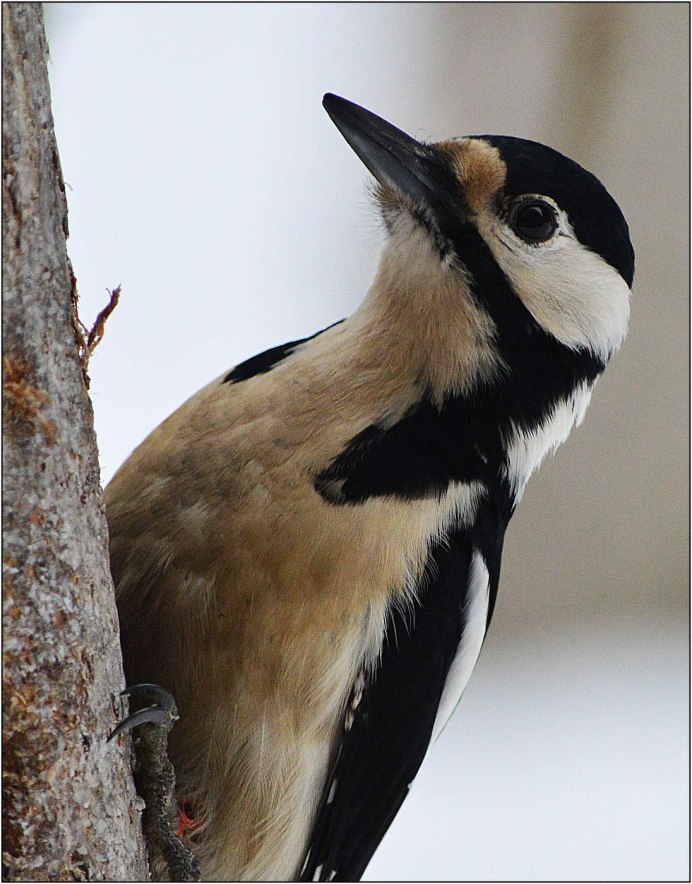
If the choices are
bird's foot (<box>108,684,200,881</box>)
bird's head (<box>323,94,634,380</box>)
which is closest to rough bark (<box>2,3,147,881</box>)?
bird's foot (<box>108,684,200,881</box>)

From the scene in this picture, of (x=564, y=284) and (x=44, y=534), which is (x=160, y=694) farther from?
(x=564, y=284)

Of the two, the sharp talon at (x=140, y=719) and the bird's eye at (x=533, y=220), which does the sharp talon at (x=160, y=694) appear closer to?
the sharp talon at (x=140, y=719)

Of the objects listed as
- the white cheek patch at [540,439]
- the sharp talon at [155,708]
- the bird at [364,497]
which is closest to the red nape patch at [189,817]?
the bird at [364,497]

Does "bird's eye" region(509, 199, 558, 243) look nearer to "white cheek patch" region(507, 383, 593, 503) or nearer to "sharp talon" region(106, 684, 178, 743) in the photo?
"white cheek patch" region(507, 383, 593, 503)

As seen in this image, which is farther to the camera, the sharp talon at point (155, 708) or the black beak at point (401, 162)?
the black beak at point (401, 162)

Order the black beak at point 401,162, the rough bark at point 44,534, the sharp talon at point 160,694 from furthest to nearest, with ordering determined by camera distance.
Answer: the black beak at point 401,162
the sharp talon at point 160,694
the rough bark at point 44,534

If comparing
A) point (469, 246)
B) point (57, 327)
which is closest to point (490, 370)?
point (469, 246)

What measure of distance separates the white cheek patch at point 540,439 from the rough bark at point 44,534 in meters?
0.82

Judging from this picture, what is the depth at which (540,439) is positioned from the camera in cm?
187

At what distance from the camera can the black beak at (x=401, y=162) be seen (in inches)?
69.3

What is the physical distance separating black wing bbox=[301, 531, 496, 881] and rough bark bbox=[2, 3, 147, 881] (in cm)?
60

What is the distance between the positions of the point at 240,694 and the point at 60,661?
46cm

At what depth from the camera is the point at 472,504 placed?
1797 mm

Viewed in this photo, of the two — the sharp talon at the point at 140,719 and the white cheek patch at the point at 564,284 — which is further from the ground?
the white cheek patch at the point at 564,284
